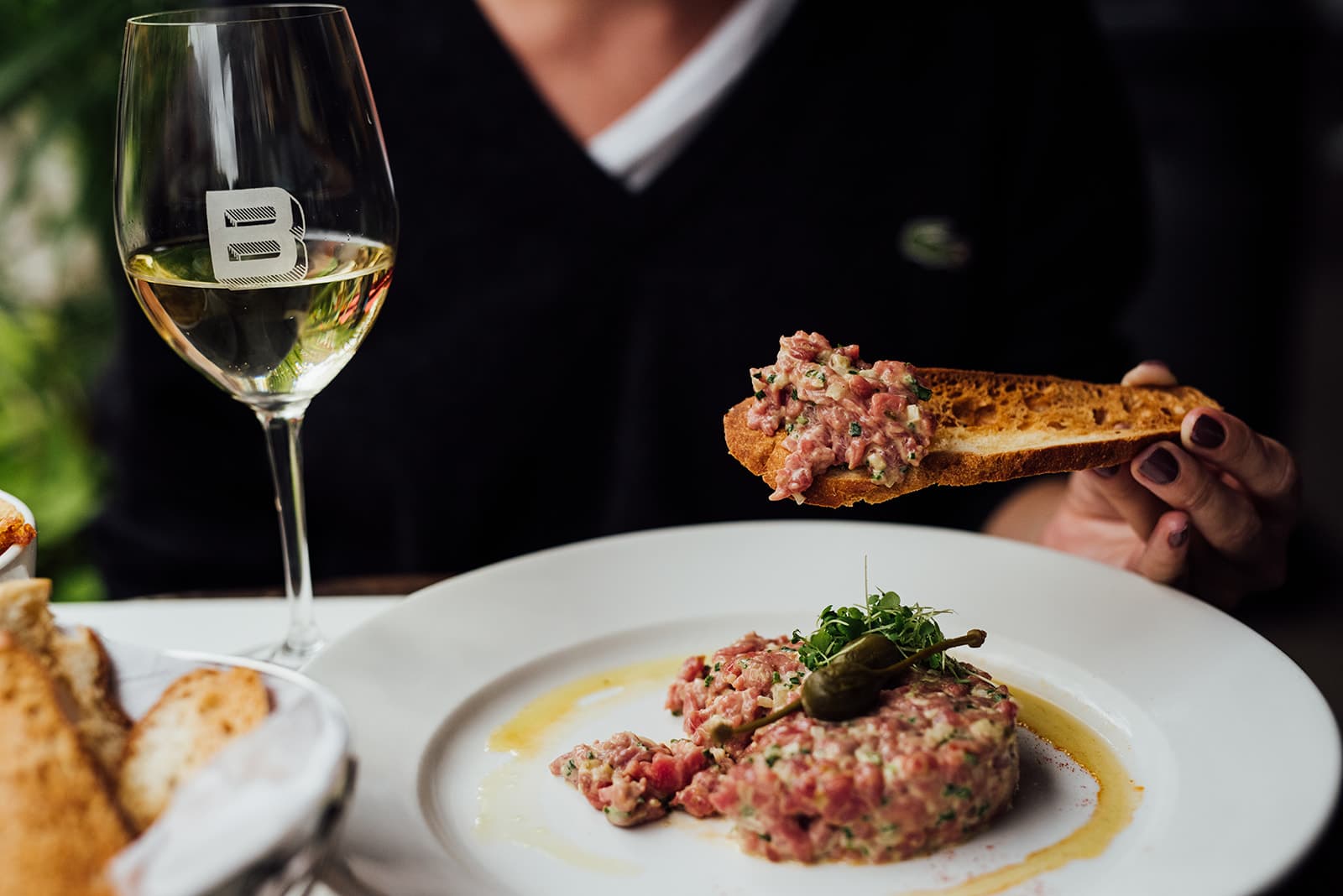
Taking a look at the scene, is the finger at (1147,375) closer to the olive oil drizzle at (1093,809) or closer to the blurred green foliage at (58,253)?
the olive oil drizzle at (1093,809)

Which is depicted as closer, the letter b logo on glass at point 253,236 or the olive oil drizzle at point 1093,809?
the olive oil drizzle at point 1093,809

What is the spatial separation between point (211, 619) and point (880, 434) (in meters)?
1.03

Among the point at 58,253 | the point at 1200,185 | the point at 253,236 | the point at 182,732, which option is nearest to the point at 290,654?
the point at 253,236

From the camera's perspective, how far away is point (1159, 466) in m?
1.56

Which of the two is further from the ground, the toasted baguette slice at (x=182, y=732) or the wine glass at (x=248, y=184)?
the wine glass at (x=248, y=184)

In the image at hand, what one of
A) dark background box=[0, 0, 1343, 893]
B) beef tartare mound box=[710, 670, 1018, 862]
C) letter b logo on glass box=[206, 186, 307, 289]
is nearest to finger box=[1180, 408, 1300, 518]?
beef tartare mound box=[710, 670, 1018, 862]

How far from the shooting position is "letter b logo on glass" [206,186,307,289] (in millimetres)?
1297

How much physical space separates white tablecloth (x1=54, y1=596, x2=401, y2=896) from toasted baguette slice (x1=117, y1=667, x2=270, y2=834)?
0.75 m

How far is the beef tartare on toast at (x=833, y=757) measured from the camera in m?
1.21

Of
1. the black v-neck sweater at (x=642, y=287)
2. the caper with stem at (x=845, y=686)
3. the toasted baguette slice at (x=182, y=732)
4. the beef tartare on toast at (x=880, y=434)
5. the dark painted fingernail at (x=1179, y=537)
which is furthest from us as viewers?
the black v-neck sweater at (x=642, y=287)

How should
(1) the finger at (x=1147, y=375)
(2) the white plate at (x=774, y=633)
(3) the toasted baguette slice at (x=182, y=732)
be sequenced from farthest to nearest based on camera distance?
(1) the finger at (x=1147, y=375)
(2) the white plate at (x=774, y=633)
(3) the toasted baguette slice at (x=182, y=732)

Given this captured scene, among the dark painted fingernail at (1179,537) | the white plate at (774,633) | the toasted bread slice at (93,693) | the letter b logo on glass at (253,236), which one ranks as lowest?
the white plate at (774,633)

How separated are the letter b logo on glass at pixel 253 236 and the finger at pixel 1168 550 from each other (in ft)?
3.80

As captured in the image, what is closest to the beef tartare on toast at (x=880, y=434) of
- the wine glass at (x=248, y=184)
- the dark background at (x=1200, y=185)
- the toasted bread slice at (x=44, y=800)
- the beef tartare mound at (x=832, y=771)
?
the beef tartare mound at (x=832, y=771)
